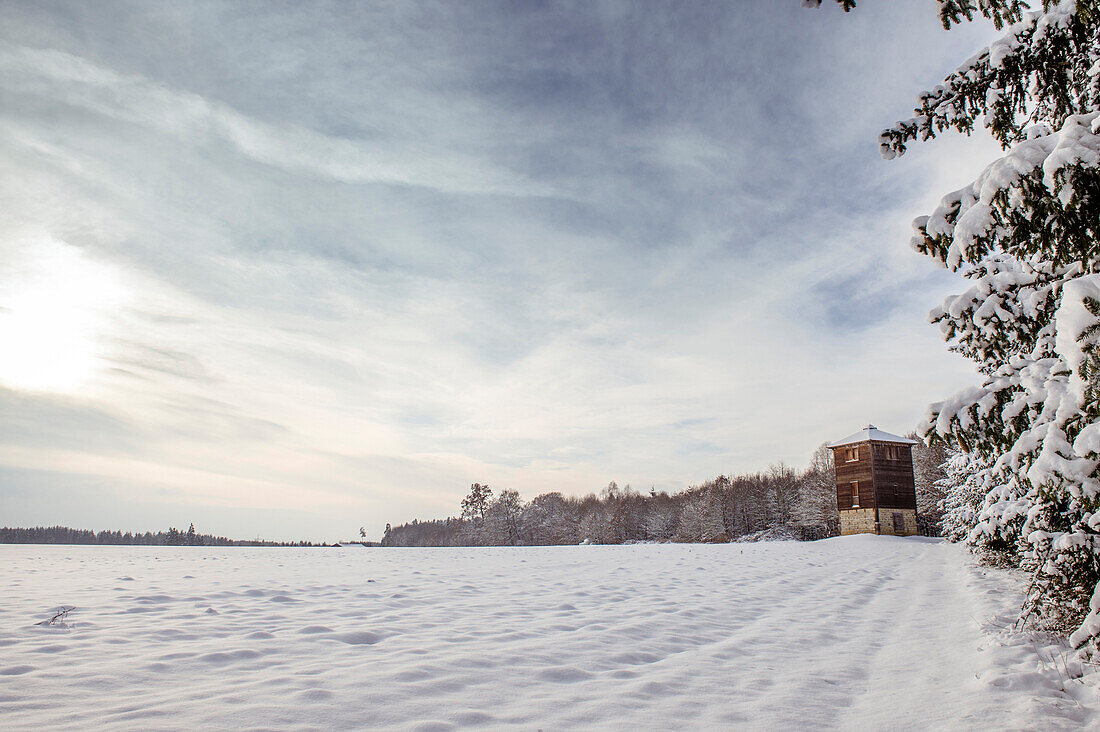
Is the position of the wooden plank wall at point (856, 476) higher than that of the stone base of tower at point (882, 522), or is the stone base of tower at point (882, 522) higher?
the wooden plank wall at point (856, 476)

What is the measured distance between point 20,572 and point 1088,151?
17.1 meters

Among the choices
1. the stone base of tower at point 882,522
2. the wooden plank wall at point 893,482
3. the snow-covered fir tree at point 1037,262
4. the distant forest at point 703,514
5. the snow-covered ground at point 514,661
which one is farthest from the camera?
the distant forest at point 703,514

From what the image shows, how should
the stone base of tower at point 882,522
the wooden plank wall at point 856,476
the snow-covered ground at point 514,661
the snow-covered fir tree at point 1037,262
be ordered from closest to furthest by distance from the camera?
the snow-covered fir tree at point 1037,262 < the snow-covered ground at point 514,661 < the stone base of tower at point 882,522 < the wooden plank wall at point 856,476

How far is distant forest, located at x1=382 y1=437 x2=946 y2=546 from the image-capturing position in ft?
168

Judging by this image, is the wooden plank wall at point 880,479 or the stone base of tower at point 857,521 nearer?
the stone base of tower at point 857,521

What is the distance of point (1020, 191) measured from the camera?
3131 mm

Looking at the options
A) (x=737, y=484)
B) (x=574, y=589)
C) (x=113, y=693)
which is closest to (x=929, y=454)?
(x=737, y=484)

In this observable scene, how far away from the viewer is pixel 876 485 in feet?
117

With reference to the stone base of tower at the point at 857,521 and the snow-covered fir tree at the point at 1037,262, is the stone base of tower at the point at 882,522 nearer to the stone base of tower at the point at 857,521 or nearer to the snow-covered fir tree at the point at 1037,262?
the stone base of tower at the point at 857,521

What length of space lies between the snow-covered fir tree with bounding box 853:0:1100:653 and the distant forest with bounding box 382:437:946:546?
47477 mm

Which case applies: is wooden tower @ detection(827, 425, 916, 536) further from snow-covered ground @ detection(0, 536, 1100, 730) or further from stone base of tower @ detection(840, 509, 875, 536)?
snow-covered ground @ detection(0, 536, 1100, 730)

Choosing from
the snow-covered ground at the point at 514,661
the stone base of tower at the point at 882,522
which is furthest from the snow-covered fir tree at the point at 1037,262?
the stone base of tower at the point at 882,522

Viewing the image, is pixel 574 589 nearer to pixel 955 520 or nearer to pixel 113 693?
pixel 113 693

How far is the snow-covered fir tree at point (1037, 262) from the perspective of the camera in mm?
3002
